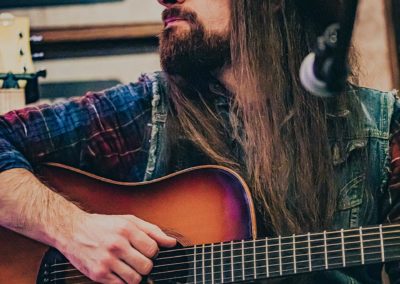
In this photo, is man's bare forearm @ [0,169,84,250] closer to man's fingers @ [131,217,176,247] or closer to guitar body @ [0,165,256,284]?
guitar body @ [0,165,256,284]

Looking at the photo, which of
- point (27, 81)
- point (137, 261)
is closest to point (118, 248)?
point (137, 261)

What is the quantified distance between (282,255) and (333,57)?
1.51ft

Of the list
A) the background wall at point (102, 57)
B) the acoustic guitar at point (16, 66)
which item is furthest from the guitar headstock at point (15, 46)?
the background wall at point (102, 57)

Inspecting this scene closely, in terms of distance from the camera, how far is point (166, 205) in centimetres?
157

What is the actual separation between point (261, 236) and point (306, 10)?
0.58 meters

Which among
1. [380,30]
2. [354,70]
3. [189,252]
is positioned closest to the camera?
[189,252]

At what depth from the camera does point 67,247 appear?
5.15ft

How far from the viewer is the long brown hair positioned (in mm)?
1618

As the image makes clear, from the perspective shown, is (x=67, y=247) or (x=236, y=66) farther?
(x=236, y=66)

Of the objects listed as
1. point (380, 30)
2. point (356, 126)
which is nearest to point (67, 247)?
point (356, 126)

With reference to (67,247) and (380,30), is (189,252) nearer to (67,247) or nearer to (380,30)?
(67,247)

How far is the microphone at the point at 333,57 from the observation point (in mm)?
1074

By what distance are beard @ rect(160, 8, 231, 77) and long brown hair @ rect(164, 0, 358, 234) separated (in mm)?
30

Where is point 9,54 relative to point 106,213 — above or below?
above
